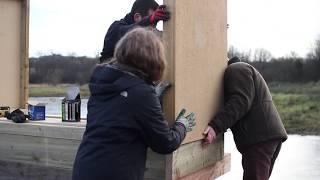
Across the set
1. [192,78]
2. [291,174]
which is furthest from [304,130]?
[192,78]

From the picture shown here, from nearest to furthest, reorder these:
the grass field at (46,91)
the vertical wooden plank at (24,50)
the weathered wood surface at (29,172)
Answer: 1. the weathered wood surface at (29,172)
2. the vertical wooden plank at (24,50)
3. the grass field at (46,91)

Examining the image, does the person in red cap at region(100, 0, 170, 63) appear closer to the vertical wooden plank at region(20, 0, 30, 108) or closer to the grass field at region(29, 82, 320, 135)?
the vertical wooden plank at region(20, 0, 30, 108)

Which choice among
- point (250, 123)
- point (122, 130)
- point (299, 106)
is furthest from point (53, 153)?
point (299, 106)

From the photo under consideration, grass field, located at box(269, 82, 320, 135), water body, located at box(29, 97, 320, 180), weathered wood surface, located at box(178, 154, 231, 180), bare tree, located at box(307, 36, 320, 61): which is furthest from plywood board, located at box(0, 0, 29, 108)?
bare tree, located at box(307, 36, 320, 61)

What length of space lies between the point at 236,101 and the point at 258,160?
1.38 ft

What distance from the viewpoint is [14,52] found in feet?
17.5

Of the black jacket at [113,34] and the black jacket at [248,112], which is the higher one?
the black jacket at [113,34]

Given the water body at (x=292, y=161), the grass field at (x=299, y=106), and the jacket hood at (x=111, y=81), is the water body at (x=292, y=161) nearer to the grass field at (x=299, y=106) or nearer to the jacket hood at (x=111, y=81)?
the grass field at (x=299, y=106)

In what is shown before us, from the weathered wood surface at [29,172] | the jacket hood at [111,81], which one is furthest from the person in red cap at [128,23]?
the weathered wood surface at [29,172]

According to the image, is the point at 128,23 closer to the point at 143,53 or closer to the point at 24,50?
the point at 143,53

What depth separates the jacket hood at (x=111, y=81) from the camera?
2.44 meters

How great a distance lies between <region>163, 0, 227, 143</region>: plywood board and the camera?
3143 millimetres

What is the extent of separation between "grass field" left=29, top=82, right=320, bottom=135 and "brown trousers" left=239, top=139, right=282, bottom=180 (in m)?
2.68

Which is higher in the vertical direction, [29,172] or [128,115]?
[128,115]
